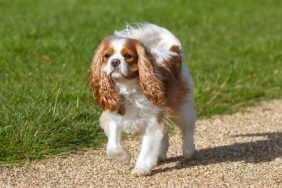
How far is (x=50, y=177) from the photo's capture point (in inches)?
236

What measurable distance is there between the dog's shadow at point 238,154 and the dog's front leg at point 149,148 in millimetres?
229

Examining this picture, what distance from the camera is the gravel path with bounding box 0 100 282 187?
5887 mm

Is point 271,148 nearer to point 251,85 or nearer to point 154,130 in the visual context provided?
point 154,130

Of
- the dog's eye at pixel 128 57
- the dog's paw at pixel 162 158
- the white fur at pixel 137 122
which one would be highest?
the dog's eye at pixel 128 57

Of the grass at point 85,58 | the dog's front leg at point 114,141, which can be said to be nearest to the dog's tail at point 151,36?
the dog's front leg at point 114,141

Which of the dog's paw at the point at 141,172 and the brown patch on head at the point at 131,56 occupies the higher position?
the brown patch on head at the point at 131,56

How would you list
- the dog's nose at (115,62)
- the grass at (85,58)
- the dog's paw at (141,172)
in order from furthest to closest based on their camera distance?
the grass at (85,58) → the dog's paw at (141,172) → the dog's nose at (115,62)

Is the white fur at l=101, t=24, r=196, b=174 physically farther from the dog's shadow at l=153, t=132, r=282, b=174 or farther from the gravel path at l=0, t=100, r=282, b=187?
the dog's shadow at l=153, t=132, r=282, b=174

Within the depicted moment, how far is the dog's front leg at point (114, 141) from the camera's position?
604cm

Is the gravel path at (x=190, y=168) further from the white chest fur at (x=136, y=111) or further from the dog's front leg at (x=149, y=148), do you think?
the white chest fur at (x=136, y=111)

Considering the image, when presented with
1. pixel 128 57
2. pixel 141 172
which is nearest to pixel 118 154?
pixel 141 172

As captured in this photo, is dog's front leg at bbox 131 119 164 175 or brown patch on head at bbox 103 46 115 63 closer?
brown patch on head at bbox 103 46 115 63

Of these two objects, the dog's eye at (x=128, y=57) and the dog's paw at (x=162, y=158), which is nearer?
the dog's eye at (x=128, y=57)

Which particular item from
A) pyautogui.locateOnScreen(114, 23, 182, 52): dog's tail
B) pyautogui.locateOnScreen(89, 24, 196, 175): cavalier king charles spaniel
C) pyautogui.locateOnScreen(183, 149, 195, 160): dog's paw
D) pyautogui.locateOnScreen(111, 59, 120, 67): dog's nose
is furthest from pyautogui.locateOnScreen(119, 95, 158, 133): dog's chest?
pyautogui.locateOnScreen(183, 149, 195, 160): dog's paw
